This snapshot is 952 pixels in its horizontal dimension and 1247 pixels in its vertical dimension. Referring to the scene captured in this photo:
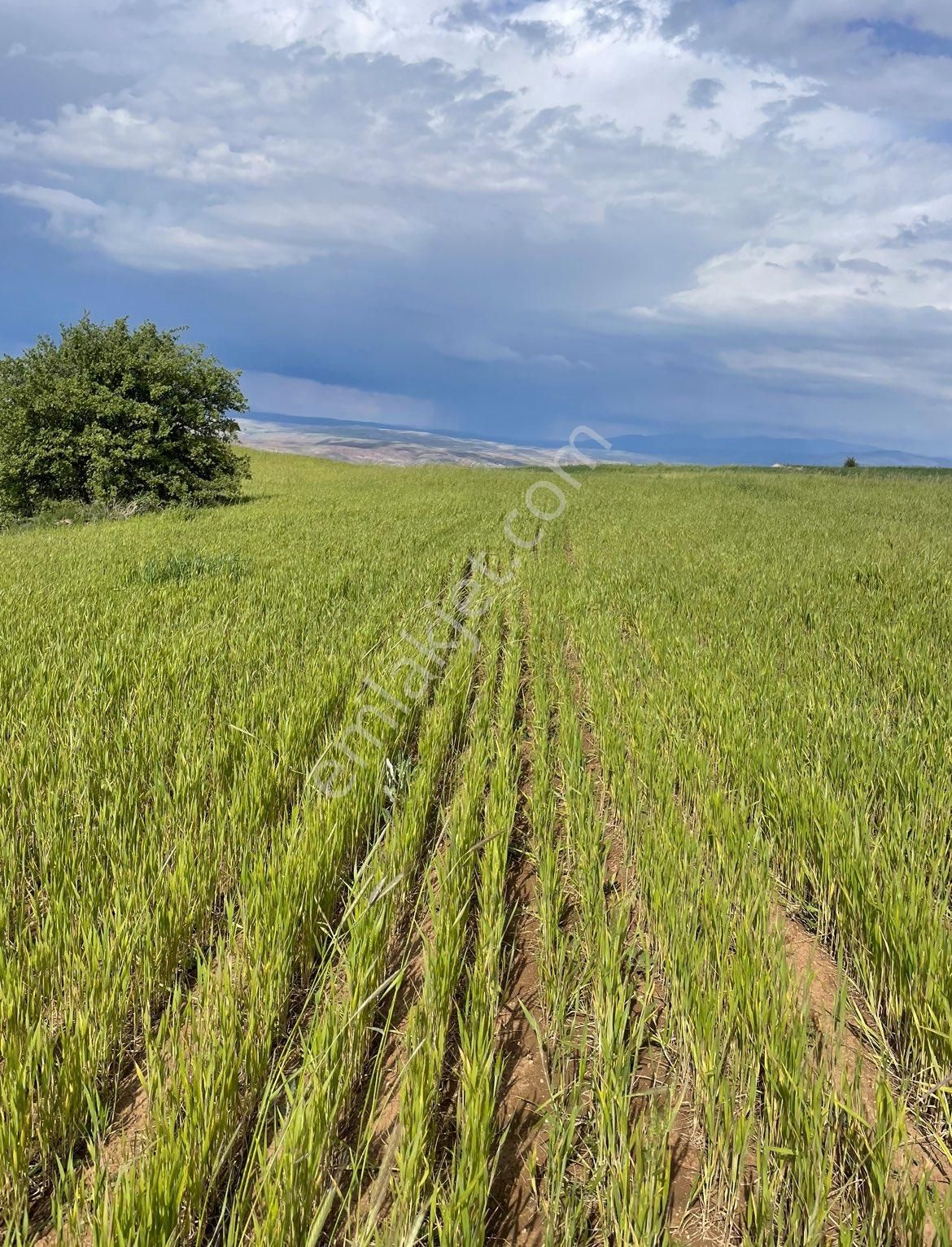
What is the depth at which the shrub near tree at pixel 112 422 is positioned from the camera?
64.3ft

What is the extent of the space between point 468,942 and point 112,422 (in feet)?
72.9

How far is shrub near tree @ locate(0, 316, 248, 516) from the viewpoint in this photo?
19.6 meters

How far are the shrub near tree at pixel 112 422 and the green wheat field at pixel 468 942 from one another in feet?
52.3

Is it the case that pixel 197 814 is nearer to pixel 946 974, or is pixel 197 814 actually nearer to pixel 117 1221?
pixel 117 1221

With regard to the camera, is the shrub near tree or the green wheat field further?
the shrub near tree

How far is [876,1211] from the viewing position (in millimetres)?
1458

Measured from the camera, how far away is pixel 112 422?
20.2 meters

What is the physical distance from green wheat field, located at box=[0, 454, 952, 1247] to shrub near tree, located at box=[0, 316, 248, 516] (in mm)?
15937

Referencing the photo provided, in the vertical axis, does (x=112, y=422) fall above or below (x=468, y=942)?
above

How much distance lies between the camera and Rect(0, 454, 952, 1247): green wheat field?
4.95 ft

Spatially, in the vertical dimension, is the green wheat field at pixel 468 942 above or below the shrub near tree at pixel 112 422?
below

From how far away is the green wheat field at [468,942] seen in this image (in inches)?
59.4

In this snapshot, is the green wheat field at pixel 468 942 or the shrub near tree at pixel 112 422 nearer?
the green wheat field at pixel 468 942

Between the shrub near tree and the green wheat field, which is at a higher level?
the shrub near tree
